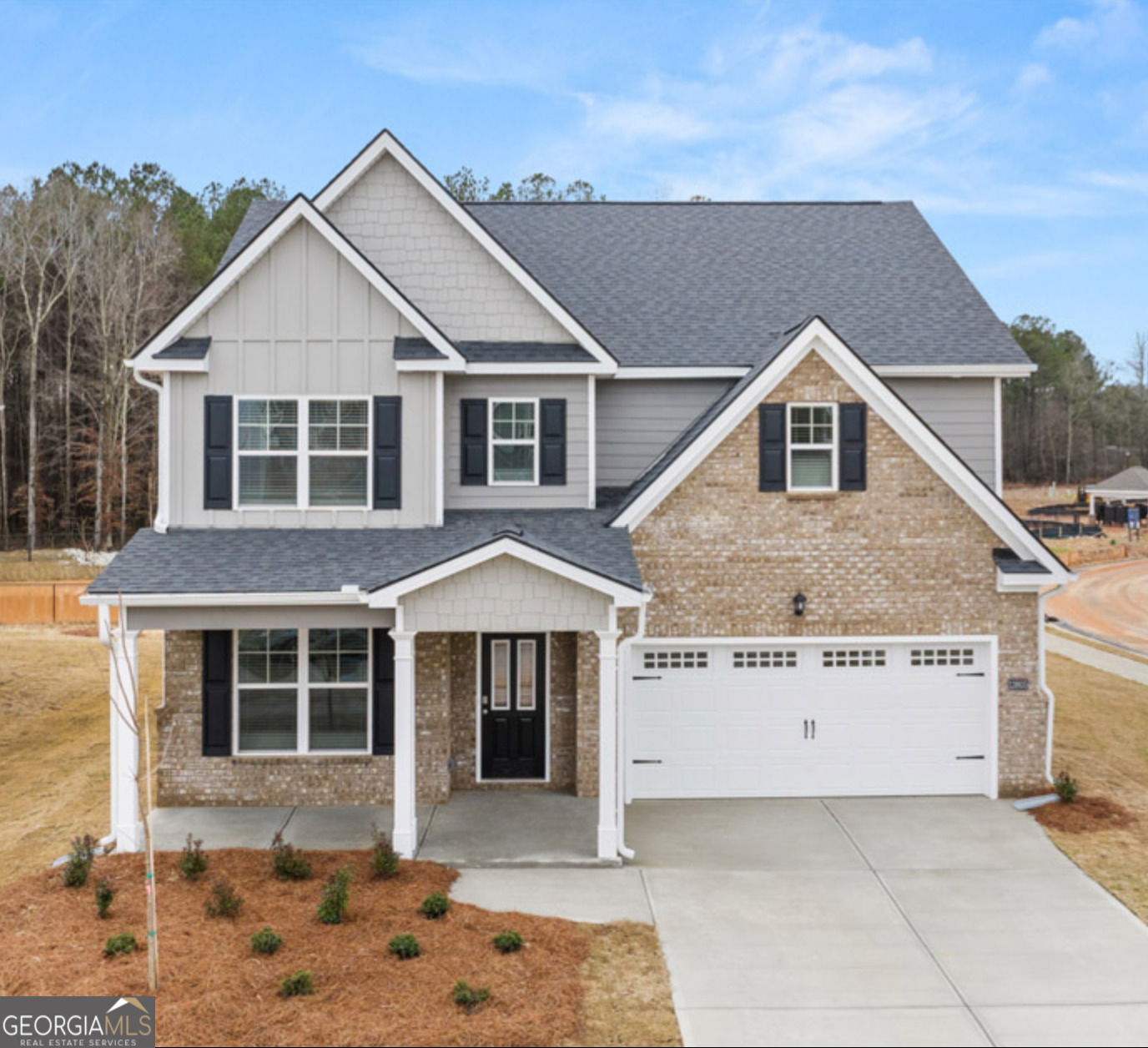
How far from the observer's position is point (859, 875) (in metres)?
11.0

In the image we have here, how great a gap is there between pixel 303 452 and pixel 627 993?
27.1 feet

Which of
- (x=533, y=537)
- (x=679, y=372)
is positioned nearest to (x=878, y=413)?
(x=679, y=372)

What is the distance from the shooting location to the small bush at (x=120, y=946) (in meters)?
8.47

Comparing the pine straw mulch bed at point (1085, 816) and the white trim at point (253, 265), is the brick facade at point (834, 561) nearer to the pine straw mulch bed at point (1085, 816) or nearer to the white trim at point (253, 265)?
the pine straw mulch bed at point (1085, 816)

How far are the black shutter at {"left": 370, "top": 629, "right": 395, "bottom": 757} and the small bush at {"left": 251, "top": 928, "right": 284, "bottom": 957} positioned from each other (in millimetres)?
4497

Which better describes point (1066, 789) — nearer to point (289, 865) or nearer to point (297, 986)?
point (289, 865)

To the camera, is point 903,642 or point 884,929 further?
point 903,642

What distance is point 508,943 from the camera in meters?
8.70

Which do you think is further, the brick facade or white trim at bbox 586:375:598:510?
white trim at bbox 586:375:598:510

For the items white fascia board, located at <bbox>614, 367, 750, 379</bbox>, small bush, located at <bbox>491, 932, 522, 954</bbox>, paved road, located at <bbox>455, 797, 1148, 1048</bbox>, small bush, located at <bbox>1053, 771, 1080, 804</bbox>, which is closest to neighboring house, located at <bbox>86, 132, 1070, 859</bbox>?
small bush, located at <bbox>1053, 771, 1080, 804</bbox>

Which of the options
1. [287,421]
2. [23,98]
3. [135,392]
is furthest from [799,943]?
[23,98]

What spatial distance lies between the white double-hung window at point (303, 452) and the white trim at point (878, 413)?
3.72 meters

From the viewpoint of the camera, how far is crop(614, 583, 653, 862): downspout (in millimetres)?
11383

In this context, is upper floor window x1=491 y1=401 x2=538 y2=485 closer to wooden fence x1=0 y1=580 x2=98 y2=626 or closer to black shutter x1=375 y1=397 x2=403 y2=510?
black shutter x1=375 y1=397 x2=403 y2=510
